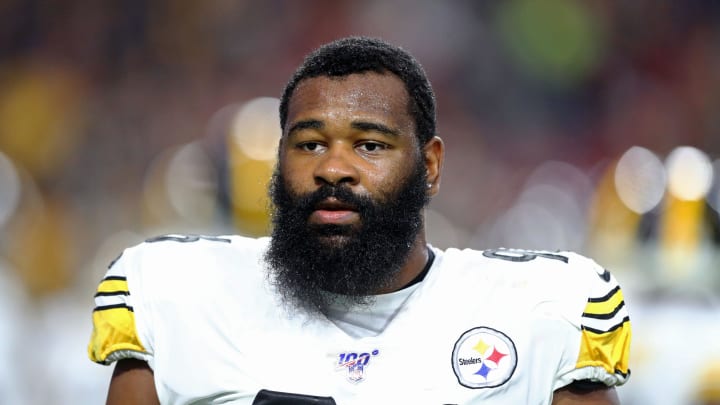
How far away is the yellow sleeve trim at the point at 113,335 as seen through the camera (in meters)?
1.85

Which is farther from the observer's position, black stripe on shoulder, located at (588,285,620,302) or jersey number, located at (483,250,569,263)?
jersey number, located at (483,250,569,263)

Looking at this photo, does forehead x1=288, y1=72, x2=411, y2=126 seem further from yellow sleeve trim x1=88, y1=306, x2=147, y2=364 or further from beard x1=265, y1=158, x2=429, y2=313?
yellow sleeve trim x1=88, y1=306, x2=147, y2=364

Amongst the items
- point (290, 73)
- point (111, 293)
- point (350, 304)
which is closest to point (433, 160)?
point (350, 304)

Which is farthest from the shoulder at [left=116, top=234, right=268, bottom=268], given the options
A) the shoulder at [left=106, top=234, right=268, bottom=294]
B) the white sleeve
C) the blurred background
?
the blurred background

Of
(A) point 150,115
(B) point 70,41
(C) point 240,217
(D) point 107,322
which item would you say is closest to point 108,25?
(B) point 70,41

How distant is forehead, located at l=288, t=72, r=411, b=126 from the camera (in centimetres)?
192

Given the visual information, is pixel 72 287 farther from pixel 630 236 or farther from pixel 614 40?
pixel 614 40

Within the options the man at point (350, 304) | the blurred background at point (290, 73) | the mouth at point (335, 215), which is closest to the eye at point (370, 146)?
the man at point (350, 304)

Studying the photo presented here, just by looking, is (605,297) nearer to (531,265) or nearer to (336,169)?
(531,265)

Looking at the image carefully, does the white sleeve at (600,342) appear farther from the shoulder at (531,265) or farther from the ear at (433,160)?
the ear at (433,160)

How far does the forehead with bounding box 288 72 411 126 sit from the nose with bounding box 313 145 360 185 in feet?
0.26

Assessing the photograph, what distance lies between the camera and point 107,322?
186 centimetres

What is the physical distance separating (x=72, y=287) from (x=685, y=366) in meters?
3.27

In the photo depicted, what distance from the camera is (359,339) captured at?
1.91 meters
